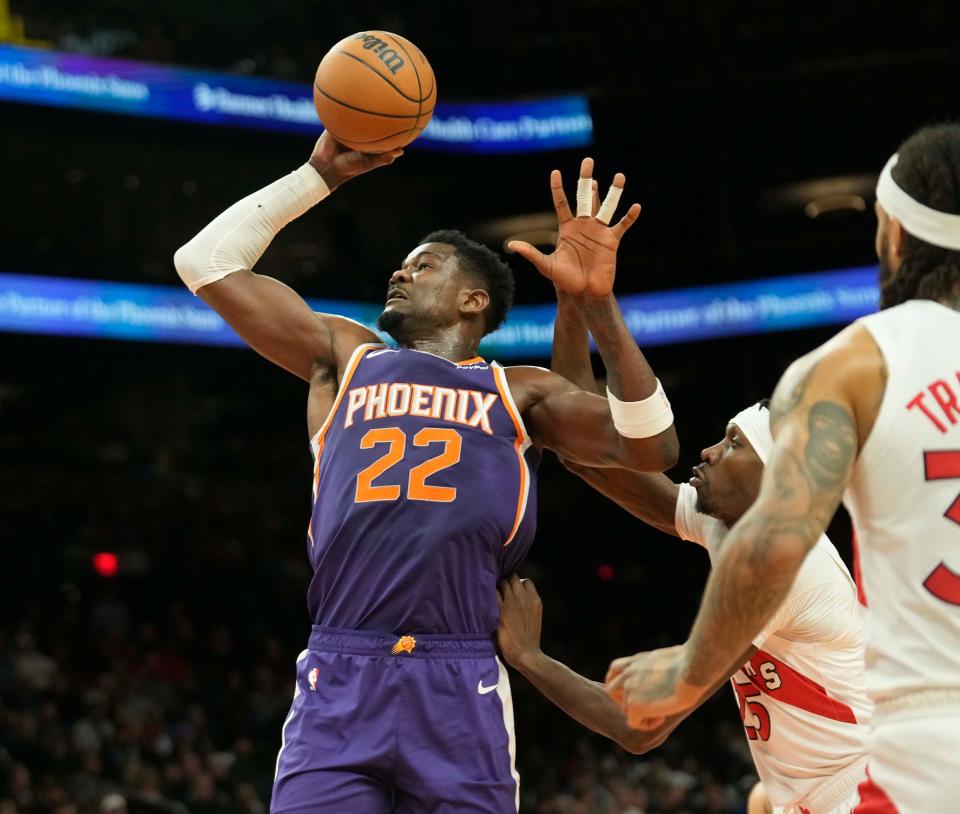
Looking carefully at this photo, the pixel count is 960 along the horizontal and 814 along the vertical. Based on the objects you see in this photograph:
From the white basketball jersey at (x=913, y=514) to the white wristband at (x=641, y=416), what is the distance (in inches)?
52.5

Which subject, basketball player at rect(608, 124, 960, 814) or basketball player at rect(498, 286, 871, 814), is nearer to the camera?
basketball player at rect(608, 124, 960, 814)

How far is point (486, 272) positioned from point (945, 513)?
8.09 feet

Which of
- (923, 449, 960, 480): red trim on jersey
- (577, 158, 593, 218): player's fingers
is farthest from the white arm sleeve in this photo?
(923, 449, 960, 480): red trim on jersey

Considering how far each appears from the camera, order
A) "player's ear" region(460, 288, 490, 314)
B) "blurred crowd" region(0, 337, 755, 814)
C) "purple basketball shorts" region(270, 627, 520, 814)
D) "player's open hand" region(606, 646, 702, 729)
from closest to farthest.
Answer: "player's open hand" region(606, 646, 702, 729), "purple basketball shorts" region(270, 627, 520, 814), "player's ear" region(460, 288, 490, 314), "blurred crowd" region(0, 337, 755, 814)

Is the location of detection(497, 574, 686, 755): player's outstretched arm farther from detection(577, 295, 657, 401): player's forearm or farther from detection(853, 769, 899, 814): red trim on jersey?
detection(853, 769, 899, 814): red trim on jersey

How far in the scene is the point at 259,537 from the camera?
1725 cm

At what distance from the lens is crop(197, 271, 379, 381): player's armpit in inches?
167

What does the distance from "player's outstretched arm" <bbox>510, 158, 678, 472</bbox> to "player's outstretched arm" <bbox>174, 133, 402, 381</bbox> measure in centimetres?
75

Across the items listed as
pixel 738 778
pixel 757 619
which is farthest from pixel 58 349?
pixel 757 619

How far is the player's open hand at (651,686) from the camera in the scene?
96.2 inches

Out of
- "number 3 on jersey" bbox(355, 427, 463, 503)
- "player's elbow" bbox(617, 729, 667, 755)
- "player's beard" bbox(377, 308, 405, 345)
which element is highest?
"player's beard" bbox(377, 308, 405, 345)

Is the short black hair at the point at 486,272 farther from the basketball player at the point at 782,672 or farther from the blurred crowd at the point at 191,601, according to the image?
the blurred crowd at the point at 191,601

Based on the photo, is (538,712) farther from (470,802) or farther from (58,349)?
(470,802)

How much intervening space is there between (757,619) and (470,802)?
5.04ft
